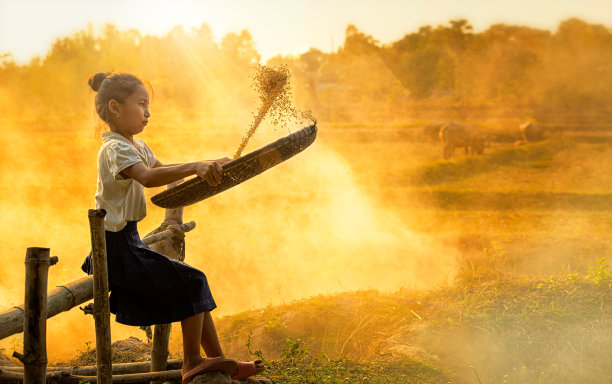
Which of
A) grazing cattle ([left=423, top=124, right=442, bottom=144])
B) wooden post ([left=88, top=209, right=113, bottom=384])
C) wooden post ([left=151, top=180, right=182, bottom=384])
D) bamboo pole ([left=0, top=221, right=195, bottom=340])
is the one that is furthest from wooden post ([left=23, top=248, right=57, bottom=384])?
grazing cattle ([left=423, top=124, right=442, bottom=144])

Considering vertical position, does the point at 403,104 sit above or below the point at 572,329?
above

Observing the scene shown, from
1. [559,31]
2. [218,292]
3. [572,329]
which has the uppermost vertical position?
[559,31]

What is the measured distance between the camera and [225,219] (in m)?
11.7

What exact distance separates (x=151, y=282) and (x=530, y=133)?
57.2 feet

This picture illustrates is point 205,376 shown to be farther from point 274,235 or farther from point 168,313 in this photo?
point 274,235

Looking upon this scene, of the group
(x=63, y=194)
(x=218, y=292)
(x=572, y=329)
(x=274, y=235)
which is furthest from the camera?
(x=63, y=194)

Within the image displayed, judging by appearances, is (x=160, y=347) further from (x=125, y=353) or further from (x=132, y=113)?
(x=125, y=353)

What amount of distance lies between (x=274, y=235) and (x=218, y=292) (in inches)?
89.3

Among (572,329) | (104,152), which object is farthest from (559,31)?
(104,152)

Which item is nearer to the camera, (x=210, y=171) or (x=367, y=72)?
(x=210, y=171)

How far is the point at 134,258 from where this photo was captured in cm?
262

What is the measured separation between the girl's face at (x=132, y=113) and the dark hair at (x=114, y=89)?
23mm

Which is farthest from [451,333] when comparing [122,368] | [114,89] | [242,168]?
[114,89]

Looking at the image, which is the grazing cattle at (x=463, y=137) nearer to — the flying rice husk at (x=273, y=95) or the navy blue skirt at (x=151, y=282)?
the flying rice husk at (x=273, y=95)
